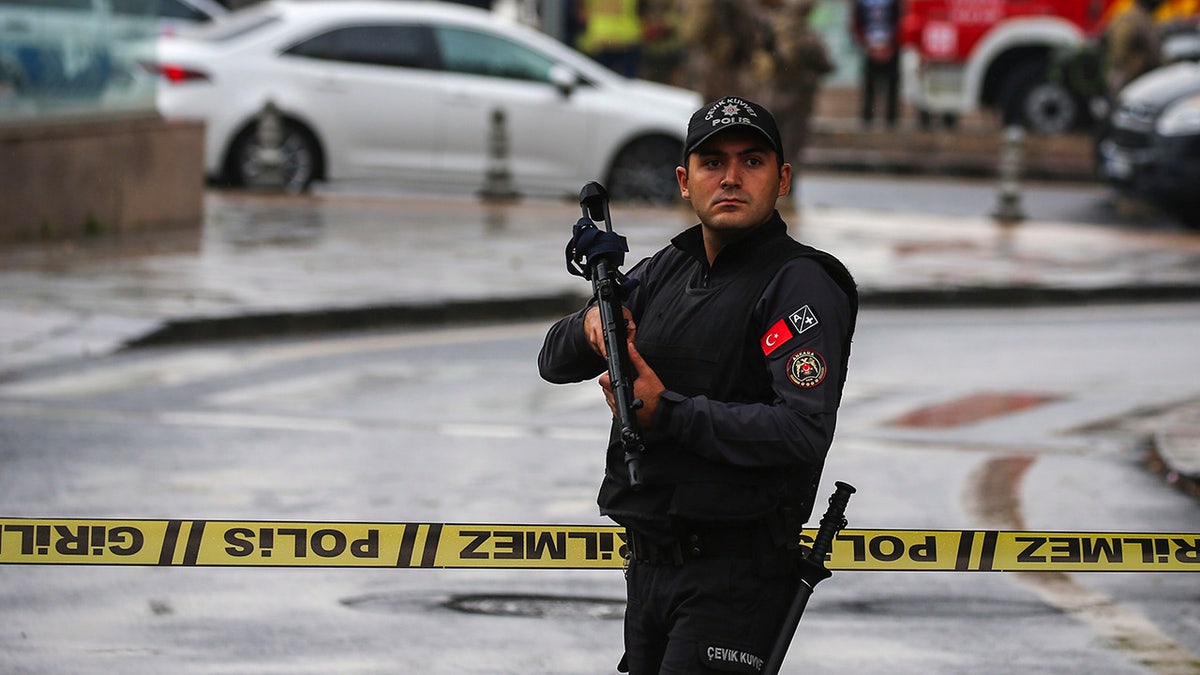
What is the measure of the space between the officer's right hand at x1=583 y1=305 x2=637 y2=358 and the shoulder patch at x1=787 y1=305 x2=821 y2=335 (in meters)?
0.29

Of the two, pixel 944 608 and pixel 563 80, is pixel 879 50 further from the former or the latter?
pixel 944 608

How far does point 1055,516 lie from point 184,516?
3.15 metres

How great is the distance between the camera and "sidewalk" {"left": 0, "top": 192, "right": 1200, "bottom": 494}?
1226cm

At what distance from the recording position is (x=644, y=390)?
378 centimetres

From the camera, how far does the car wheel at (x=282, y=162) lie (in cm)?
1881

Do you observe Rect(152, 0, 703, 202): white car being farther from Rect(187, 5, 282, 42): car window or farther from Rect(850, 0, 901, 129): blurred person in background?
Rect(850, 0, 901, 129): blurred person in background

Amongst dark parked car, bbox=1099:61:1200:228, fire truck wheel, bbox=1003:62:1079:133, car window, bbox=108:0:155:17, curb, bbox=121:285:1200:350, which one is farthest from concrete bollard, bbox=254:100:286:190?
fire truck wheel, bbox=1003:62:1079:133

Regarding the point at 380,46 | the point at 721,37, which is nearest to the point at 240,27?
the point at 380,46

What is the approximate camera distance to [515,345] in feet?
41.2

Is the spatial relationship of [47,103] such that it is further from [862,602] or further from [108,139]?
[862,602]

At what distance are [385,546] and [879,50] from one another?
76.1ft

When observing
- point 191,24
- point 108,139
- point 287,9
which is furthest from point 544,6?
point 108,139

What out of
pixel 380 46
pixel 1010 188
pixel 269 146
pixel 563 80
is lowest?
pixel 1010 188

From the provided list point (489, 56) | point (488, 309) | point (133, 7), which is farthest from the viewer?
point (489, 56)
